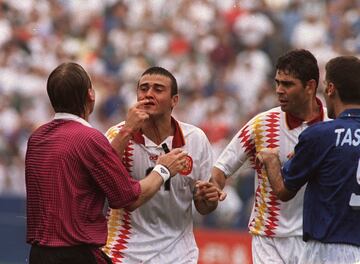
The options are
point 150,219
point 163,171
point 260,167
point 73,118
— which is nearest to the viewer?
point 73,118

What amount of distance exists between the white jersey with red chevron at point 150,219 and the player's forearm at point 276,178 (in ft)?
2.72

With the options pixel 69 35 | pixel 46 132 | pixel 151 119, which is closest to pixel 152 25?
pixel 69 35

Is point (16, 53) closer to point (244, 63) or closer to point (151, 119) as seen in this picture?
point (244, 63)

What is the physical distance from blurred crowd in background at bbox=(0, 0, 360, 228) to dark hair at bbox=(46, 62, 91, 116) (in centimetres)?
807

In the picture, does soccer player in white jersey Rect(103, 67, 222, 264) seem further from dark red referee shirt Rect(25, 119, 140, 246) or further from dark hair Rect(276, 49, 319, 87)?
dark red referee shirt Rect(25, 119, 140, 246)

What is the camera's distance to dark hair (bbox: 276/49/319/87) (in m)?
8.45

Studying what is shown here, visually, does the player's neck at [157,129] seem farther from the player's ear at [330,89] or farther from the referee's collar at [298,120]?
the player's ear at [330,89]

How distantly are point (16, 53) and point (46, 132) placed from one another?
11.3 m

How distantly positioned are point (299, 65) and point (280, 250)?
1.36 m

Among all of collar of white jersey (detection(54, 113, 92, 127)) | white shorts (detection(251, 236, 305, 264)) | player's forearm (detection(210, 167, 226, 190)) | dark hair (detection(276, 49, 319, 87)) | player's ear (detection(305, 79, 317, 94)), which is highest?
dark hair (detection(276, 49, 319, 87))

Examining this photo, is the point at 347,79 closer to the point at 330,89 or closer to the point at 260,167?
the point at 330,89

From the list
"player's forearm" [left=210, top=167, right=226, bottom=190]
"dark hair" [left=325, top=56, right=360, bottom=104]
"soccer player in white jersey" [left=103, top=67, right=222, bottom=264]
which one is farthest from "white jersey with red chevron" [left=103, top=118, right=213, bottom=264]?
"dark hair" [left=325, top=56, right=360, bottom=104]

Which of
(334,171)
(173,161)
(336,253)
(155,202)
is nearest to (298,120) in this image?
(155,202)

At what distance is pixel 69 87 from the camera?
7098 mm
